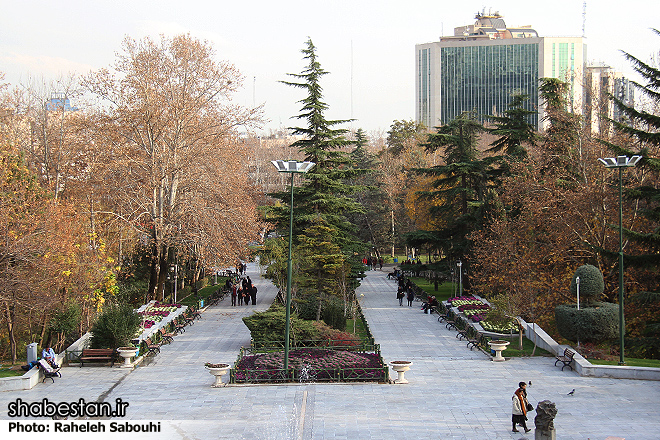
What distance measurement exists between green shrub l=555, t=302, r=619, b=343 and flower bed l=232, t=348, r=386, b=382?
6.89 m

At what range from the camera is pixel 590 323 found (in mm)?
20953

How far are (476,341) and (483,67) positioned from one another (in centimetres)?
12298

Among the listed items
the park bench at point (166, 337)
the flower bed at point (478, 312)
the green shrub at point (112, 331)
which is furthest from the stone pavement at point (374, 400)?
the flower bed at point (478, 312)

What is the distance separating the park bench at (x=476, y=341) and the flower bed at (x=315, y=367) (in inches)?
210

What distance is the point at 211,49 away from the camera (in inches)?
1357

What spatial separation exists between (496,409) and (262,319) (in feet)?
33.2

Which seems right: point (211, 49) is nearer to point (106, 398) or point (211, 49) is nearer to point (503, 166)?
point (503, 166)

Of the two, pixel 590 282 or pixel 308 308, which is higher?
pixel 590 282

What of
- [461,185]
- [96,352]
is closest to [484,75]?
[461,185]

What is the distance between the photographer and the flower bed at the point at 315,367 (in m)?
18.1

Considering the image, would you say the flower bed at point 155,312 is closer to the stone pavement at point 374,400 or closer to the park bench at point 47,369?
the stone pavement at point 374,400

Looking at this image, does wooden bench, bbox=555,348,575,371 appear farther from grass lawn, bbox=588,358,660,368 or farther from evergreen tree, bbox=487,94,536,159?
evergreen tree, bbox=487,94,536,159

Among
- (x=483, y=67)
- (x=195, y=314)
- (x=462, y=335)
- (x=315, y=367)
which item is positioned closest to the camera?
(x=315, y=367)

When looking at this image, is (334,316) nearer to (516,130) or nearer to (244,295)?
(244,295)
